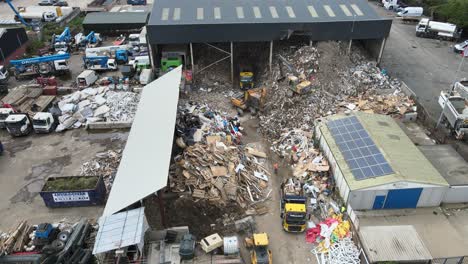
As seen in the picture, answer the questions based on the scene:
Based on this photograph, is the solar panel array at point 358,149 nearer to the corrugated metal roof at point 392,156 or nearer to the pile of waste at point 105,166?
the corrugated metal roof at point 392,156

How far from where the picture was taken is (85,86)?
36094 millimetres

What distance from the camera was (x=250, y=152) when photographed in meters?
26.8

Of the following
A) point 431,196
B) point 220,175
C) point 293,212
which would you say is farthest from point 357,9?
point 293,212

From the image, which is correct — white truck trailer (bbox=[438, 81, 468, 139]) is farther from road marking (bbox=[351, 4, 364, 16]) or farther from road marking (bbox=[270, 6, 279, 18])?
road marking (bbox=[270, 6, 279, 18])

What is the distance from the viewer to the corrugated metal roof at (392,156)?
20.7 meters

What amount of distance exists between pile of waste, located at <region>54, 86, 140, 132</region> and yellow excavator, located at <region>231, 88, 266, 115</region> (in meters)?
9.20

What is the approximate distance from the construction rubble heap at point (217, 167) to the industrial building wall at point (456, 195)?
1089cm

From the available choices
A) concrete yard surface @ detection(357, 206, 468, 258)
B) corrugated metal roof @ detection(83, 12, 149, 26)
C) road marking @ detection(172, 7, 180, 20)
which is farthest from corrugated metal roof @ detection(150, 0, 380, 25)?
concrete yard surface @ detection(357, 206, 468, 258)

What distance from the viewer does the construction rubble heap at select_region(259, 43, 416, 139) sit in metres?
29.6

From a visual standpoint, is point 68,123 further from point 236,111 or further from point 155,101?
point 236,111

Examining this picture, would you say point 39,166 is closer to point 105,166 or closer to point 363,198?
point 105,166

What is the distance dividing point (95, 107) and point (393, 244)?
26.0 meters

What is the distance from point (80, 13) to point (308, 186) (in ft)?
168

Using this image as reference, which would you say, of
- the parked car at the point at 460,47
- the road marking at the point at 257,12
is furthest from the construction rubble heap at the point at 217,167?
the parked car at the point at 460,47
